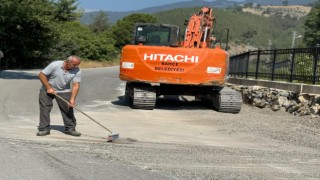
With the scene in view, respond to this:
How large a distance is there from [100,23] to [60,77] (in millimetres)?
89711

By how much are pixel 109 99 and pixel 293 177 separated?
1216 centimetres

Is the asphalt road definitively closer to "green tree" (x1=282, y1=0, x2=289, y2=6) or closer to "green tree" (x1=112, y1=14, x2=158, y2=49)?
"green tree" (x1=112, y1=14, x2=158, y2=49)

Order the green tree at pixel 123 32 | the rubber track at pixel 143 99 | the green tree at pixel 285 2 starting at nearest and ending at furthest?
1. the rubber track at pixel 143 99
2. the green tree at pixel 123 32
3. the green tree at pixel 285 2

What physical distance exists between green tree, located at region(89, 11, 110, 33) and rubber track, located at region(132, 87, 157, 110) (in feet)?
270

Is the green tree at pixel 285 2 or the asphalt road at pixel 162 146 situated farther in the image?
the green tree at pixel 285 2

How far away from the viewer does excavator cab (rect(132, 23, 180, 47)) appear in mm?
18141

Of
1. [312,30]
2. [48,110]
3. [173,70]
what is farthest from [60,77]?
[312,30]

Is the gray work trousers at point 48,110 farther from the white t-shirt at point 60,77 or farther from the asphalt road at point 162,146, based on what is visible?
the asphalt road at point 162,146

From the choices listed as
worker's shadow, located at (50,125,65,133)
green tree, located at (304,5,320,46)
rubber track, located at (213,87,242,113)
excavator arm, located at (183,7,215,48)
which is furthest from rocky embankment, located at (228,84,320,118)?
green tree, located at (304,5,320,46)

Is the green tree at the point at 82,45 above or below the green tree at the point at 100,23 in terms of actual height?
below

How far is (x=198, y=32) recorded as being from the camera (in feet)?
62.4

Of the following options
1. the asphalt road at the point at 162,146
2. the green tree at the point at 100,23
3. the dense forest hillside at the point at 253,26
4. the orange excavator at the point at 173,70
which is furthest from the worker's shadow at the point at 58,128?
the green tree at the point at 100,23

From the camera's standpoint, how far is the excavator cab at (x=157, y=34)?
59.5 feet

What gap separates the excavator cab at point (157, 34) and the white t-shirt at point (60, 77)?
7.79m
